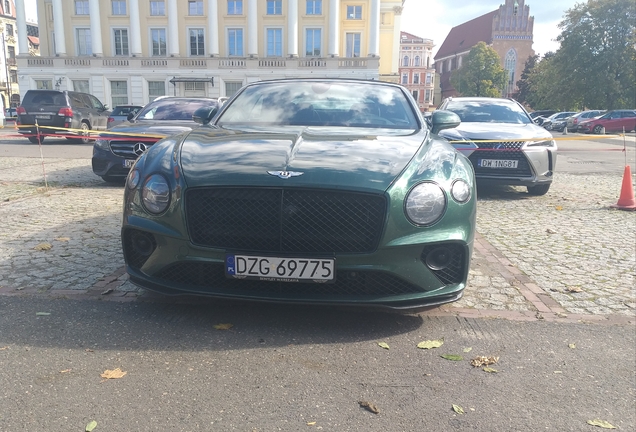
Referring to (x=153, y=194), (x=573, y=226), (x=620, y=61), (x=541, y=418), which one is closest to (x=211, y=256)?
(x=153, y=194)

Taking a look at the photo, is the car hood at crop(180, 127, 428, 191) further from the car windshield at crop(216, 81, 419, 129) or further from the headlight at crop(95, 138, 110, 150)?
the headlight at crop(95, 138, 110, 150)

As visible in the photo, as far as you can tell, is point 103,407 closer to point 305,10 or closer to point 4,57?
point 305,10

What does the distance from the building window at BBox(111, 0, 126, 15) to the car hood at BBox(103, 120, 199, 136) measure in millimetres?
49330

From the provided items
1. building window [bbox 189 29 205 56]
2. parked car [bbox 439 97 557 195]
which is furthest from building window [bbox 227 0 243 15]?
parked car [bbox 439 97 557 195]

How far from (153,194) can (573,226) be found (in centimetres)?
544

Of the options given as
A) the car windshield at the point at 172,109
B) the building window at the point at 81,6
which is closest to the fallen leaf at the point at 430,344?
the car windshield at the point at 172,109

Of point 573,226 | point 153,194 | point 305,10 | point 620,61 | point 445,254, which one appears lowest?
point 573,226

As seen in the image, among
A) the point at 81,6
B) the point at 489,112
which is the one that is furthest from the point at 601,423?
the point at 81,6

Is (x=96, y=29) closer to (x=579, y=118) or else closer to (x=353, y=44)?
(x=353, y=44)

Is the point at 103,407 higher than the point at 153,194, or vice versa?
the point at 153,194

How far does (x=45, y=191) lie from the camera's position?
27.9 ft

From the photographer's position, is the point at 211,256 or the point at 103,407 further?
the point at 211,256

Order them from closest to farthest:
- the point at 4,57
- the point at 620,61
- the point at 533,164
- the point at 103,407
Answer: the point at 103,407 < the point at 533,164 < the point at 620,61 < the point at 4,57

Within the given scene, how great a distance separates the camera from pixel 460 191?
3.28 metres
